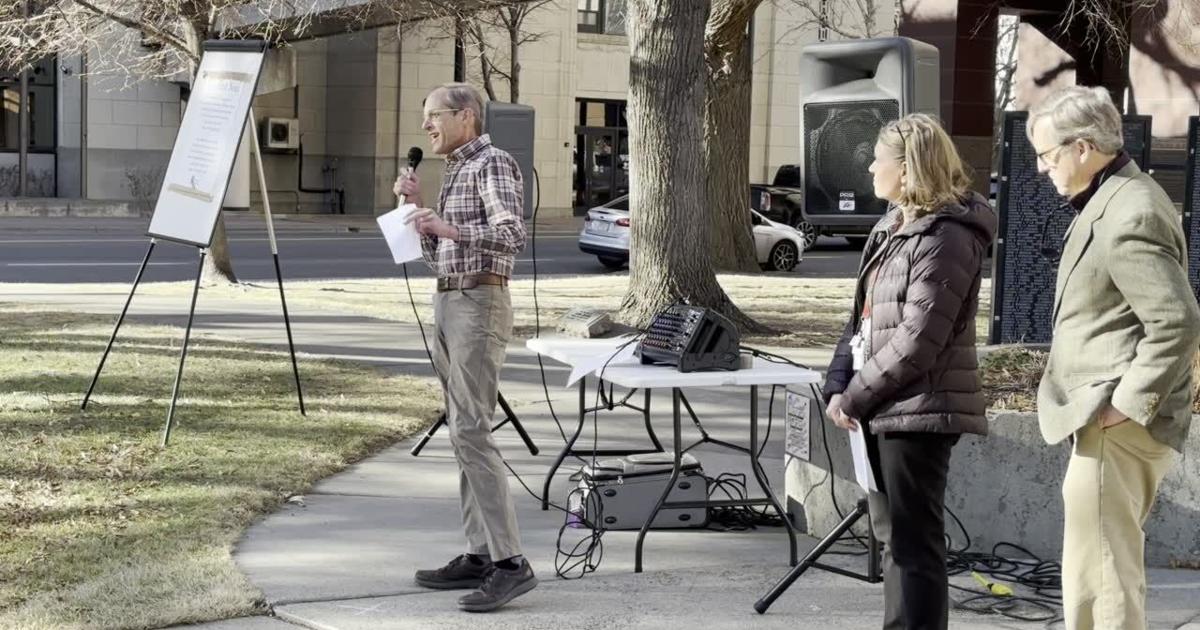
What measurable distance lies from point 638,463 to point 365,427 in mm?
2921

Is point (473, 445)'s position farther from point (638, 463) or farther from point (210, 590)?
point (638, 463)

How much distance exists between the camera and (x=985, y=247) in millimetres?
5020

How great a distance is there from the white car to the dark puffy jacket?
19945mm

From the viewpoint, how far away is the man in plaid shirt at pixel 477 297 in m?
5.85

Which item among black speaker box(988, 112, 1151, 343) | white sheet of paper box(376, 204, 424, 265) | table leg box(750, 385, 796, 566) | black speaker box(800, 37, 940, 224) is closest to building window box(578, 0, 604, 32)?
black speaker box(988, 112, 1151, 343)

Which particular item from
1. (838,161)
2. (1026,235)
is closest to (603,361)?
(838,161)

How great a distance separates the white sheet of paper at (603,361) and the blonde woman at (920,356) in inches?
72.9

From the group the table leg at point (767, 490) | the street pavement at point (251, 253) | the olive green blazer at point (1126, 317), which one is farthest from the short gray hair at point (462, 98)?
the street pavement at point (251, 253)

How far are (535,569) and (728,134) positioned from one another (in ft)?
54.7

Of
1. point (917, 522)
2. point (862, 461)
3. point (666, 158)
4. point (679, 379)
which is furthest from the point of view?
point (666, 158)

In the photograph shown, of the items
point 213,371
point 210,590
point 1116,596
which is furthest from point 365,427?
point 1116,596

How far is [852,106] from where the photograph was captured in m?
9.63

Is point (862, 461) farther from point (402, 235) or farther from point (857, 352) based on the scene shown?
point (402, 235)

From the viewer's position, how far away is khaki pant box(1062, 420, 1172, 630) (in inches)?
170
